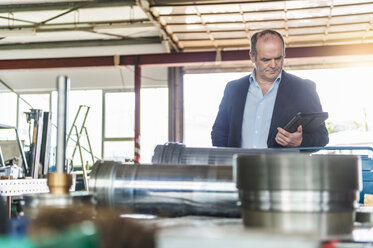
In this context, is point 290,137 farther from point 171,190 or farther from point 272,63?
point 171,190

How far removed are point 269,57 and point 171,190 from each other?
1.73 meters

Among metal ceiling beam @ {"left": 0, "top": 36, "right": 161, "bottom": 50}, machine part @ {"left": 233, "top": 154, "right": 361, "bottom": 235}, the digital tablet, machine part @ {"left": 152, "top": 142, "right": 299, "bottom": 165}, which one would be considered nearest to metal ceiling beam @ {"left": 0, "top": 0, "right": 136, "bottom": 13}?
metal ceiling beam @ {"left": 0, "top": 36, "right": 161, "bottom": 50}

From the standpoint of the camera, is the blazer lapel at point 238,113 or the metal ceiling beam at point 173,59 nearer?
the blazer lapel at point 238,113

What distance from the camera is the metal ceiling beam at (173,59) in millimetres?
8531

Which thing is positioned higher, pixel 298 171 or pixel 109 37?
pixel 109 37

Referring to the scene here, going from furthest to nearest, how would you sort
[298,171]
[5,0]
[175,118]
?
[175,118] → [5,0] → [298,171]

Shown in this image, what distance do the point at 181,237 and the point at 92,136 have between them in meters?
11.7

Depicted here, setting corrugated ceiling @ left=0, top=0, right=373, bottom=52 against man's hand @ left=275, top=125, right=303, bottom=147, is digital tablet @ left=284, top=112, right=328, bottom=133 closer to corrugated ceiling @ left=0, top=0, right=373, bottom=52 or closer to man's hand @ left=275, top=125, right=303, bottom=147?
man's hand @ left=275, top=125, right=303, bottom=147

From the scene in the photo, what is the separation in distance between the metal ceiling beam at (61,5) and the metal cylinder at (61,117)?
8.72m

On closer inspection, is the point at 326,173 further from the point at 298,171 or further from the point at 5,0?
the point at 5,0

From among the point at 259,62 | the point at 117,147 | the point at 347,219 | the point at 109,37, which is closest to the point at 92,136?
the point at 117,147

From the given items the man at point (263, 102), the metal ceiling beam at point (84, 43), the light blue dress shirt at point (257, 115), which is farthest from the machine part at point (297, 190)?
the metal ceiling beam at point (84, 43)

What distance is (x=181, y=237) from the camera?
0.36 m

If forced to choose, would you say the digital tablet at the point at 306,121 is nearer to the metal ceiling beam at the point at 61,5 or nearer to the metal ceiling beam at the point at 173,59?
the metal ceiling beam at the point at 173,59
